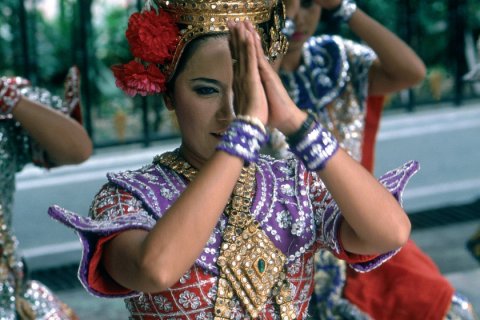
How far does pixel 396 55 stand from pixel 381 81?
0.13 meters

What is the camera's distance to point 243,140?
2.11 meters

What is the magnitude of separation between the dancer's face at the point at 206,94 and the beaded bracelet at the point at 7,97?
1.14 m

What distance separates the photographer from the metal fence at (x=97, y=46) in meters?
5.71

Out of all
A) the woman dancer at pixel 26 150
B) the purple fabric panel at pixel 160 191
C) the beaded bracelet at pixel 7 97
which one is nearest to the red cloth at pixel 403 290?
the woman dancer at pixel 26 150

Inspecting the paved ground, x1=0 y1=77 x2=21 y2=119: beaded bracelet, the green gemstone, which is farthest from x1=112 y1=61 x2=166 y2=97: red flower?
the paved ground

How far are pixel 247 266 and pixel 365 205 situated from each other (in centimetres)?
33

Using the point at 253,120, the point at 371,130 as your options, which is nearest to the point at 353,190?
the point at 253,120

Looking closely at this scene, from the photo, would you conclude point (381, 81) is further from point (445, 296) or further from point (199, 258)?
point (199, 258)

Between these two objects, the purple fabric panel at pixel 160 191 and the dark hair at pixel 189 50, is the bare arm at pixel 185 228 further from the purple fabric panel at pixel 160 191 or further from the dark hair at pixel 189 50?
the dark hair at pixel 189 50

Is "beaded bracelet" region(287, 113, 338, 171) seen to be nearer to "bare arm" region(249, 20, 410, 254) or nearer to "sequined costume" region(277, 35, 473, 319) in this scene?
"bare arm" region(249, 20, 410, 254)

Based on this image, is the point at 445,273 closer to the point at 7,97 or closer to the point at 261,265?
the point at 7,97

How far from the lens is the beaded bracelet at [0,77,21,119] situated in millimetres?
3412

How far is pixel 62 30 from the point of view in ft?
19.3

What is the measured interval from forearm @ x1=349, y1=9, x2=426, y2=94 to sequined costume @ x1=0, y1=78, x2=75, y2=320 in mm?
1240
